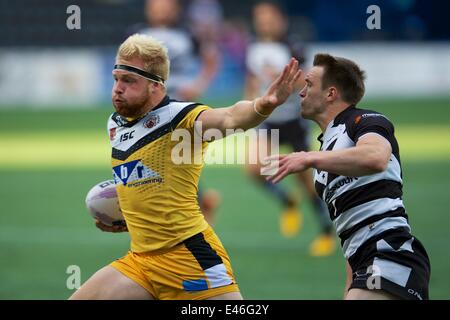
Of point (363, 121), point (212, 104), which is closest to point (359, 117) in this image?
point (363, 121)

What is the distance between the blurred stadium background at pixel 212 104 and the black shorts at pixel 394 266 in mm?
3030

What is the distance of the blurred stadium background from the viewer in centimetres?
987

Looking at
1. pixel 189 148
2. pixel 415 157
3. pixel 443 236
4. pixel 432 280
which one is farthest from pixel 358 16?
pixel 189 148

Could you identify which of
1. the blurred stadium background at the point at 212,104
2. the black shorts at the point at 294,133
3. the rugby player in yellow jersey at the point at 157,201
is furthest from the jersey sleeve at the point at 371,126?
the black shorts at the point at 294,133

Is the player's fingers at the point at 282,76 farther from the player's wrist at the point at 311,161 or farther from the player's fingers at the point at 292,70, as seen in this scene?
the player's wrist at the point at 311,161

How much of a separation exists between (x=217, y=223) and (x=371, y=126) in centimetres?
744

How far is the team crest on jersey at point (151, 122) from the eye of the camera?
562cm

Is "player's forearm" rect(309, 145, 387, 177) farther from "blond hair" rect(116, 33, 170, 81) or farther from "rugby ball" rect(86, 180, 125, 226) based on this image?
"rugby ball" rect(86, 180, 125, 226)

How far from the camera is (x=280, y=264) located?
9.89 metres

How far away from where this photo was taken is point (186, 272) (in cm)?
554

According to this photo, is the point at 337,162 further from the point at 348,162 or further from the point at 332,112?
the point at 332,112

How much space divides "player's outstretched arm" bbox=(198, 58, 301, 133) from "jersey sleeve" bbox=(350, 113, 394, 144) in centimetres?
45

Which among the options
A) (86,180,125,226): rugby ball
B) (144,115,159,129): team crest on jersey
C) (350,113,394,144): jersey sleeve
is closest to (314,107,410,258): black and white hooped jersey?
(350,113,394,144): jersey sleeve

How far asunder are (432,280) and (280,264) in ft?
5.92
